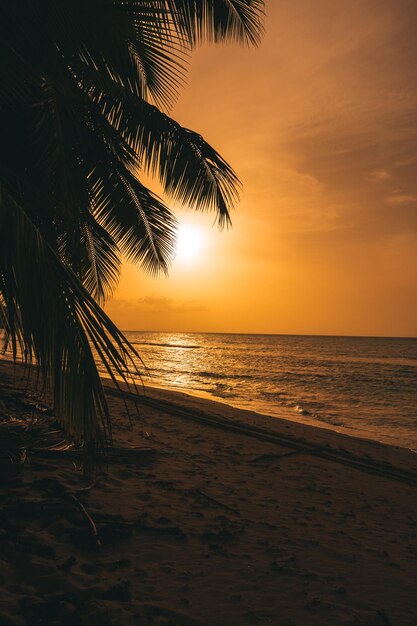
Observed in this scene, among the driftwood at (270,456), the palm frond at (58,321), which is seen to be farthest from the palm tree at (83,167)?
the driftwood at (270,456)

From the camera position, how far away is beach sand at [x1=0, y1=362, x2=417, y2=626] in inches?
101

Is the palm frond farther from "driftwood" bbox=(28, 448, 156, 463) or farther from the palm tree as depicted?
"driftwood" bbox=(28, 448, 156, 463)

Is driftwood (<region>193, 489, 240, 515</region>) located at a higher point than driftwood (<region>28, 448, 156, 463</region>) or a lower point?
lower

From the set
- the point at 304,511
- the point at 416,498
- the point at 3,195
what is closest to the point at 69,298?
the point at 3,195

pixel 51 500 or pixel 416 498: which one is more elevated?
pixel 51 500

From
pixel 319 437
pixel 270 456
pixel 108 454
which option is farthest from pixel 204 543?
pixel 319 437

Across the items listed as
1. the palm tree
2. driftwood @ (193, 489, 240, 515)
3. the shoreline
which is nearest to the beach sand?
driftwood @ (193, 489, 240, 515)

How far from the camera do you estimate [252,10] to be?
18.3ft

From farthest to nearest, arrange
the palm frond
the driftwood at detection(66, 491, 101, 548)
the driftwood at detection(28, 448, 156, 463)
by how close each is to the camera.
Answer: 1. the driftwood at detection(28, 448, 156, 463)
2. the driftwood at detection(66, 491, 101, 548)
3. the palm frond

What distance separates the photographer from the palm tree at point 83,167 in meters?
2.26

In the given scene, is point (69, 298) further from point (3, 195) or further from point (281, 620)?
point (281, 620)

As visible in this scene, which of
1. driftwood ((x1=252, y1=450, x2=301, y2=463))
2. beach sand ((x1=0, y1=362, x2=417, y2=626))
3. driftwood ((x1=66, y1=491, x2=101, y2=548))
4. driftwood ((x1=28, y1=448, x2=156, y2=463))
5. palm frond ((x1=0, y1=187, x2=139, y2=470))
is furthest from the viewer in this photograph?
driftwood ((x1=252, y1=450, x2=301, y2=463))

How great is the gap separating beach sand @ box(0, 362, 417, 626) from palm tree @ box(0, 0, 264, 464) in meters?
0.75

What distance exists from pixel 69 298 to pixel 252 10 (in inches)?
208
